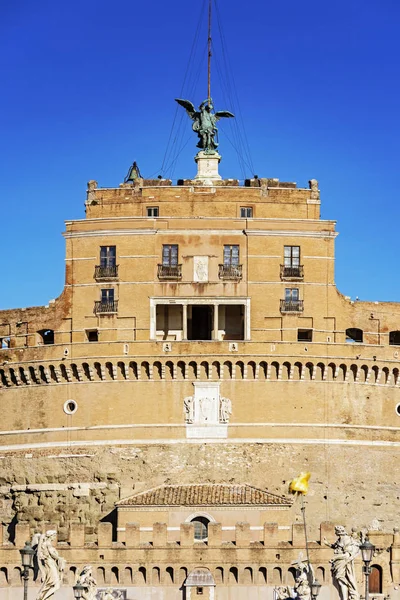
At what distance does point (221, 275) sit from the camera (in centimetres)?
8919

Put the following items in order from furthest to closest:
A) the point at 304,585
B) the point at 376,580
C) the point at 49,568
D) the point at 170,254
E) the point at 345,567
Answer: the point at 170,254 → the point at 376,580 → the point at 304,585 → the point at 49,568 → the point at 345,567

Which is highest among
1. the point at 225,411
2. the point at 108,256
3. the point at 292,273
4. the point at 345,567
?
the point at 108,256

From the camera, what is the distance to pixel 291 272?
89188 millimetres

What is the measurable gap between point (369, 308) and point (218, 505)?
1191 cm

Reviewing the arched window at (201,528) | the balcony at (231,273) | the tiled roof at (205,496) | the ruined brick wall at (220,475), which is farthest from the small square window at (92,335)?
the arched window at (201,528)

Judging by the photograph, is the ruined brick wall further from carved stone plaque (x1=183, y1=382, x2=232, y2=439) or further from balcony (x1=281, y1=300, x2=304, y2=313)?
balcony (x1=281, y1=300, x2=304, y2=313)

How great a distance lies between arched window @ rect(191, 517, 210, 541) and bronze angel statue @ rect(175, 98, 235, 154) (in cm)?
1819

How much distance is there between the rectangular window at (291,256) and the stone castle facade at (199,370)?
0.06 meters

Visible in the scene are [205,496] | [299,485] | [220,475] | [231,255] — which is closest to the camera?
[205,496]

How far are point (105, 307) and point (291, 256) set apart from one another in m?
8.59

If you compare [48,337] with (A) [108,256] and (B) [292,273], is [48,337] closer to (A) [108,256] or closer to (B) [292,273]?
(A) [108,256]

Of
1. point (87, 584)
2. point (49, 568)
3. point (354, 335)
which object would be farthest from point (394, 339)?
point (49, 568)

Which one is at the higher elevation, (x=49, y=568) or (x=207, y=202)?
(x=207, y=202)

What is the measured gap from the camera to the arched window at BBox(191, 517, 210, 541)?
8525 cm
